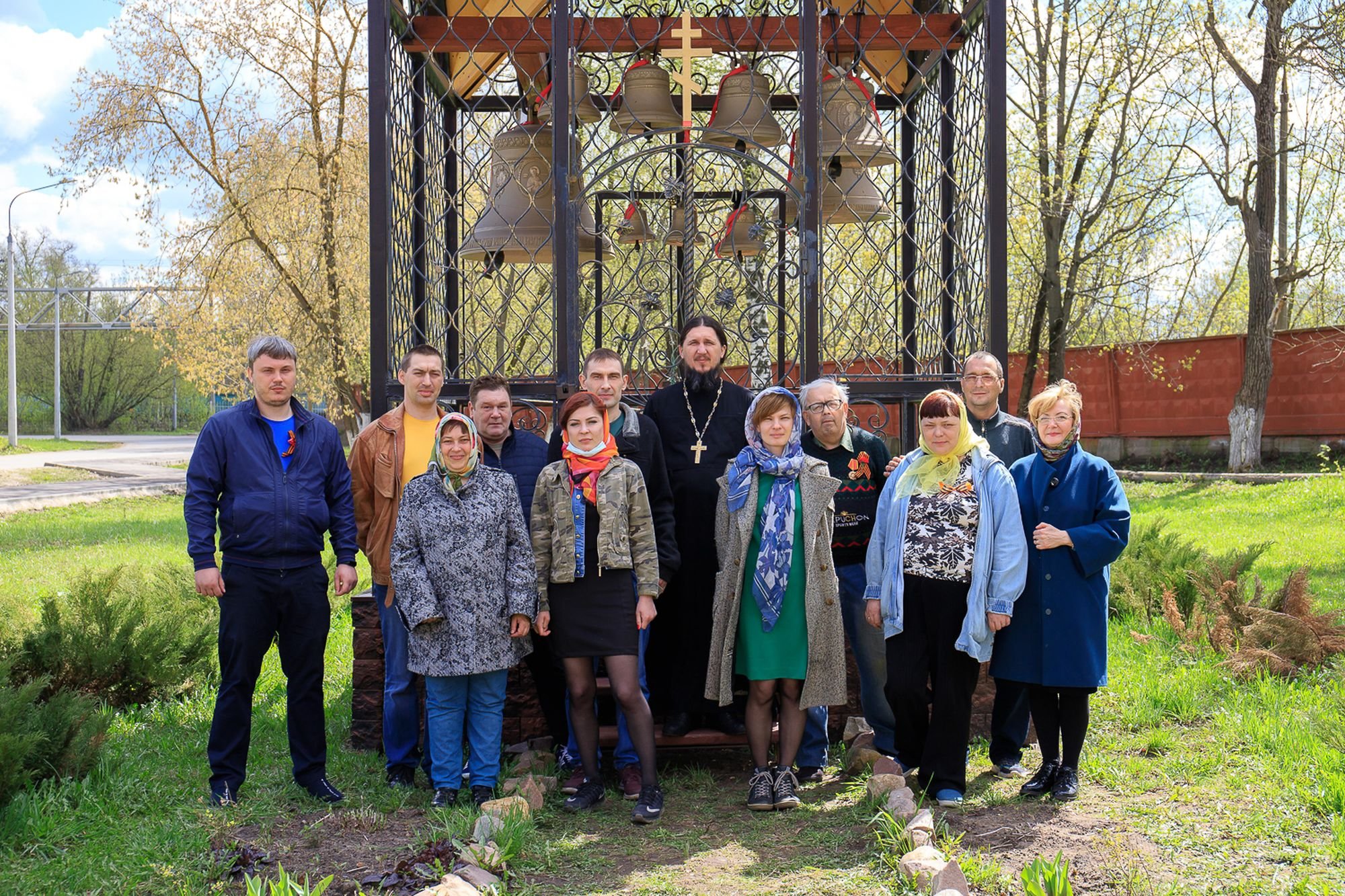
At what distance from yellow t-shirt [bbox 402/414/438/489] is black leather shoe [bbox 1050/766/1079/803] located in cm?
270

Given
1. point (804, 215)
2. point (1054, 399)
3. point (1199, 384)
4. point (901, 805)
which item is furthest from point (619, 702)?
point (1199, 384)

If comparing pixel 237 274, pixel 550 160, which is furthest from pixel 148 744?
pixel 237 274

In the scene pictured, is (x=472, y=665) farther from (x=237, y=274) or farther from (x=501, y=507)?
(x=237, y=274)

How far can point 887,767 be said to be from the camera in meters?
4.09

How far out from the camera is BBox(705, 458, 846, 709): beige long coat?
13.4 feet

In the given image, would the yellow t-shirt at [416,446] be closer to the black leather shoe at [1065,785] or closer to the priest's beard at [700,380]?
the priest's beard at [700,380]

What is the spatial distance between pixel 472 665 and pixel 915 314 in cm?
329

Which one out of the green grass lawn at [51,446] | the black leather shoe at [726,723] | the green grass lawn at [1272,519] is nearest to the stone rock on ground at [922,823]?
the black leather shoe at [726,723]

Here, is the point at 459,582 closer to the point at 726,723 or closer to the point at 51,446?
the point at 726,723

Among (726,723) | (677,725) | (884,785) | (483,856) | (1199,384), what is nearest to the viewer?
(483,856)

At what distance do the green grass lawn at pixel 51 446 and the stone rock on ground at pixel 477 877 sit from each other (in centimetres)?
2729

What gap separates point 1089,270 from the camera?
671 inches

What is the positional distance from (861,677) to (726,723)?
0.61 meters

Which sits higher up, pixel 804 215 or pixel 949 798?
pixel 804 215
